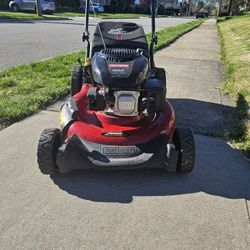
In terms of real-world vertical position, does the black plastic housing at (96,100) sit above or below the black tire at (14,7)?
above

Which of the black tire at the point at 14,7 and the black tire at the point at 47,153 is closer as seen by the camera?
the black tire at the point at 47,153

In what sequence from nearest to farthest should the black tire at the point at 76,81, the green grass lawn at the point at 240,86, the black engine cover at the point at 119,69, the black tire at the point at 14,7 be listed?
the black engine cover at the point at 119,69 → the green grass lawn at the point at 240,86 → the black tire at the point at 76,81 → the black tire at the point at 14,7

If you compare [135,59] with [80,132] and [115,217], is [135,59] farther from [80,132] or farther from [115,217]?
[115,217]

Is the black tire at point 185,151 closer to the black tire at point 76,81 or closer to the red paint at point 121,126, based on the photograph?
the red paint at point 121,126

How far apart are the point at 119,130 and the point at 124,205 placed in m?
0.77

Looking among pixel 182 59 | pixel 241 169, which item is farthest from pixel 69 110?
pixel 182 59

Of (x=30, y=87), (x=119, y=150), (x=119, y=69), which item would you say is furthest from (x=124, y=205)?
(x=30, y=87)

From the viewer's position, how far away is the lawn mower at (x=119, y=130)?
317 cm

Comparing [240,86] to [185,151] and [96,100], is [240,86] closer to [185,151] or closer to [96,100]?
[185,151]

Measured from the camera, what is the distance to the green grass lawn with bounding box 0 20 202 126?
481 centimetres

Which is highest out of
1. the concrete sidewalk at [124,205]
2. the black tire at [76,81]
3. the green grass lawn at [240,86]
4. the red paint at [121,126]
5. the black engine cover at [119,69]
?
the black engine cover at [119,69]

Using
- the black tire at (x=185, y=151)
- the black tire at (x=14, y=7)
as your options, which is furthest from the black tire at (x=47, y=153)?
the black tire at (x=14, y=7)

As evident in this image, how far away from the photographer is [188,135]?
343cm

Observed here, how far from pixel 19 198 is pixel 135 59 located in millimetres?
1648
